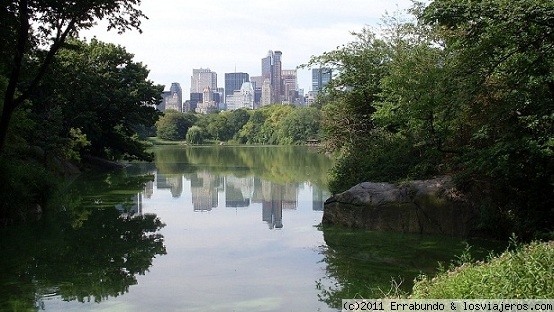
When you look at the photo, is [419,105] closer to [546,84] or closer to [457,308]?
[546,84]

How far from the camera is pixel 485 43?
393 inches

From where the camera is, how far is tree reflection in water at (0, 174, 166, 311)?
8320mm

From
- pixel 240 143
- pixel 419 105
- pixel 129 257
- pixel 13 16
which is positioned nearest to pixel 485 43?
pixel 419 105

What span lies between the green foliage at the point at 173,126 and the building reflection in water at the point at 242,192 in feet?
247

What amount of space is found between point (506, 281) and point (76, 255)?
8297 millimetres

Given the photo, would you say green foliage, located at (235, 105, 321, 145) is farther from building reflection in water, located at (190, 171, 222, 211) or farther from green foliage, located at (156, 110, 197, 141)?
building reflection in water, located at (190, 171, 222, 211)

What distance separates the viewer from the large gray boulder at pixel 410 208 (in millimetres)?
12078

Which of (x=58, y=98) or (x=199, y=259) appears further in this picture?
(x=58, y=98)

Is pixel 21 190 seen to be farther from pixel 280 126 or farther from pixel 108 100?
pixel 280 126

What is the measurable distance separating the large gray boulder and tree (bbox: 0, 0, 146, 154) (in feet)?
21.4

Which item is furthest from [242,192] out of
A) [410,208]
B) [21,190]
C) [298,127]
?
[298,127]

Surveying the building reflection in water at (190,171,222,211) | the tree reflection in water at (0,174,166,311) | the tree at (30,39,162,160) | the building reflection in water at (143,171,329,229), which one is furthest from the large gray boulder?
the tree at (30,39,162,160)

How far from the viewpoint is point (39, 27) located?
1228 cm

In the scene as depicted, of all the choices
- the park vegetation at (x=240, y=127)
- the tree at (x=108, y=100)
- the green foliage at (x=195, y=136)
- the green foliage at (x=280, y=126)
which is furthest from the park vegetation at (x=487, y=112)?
the green foliage at (x=195, y=136)
